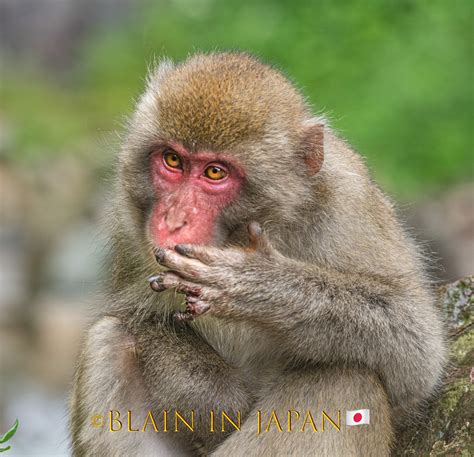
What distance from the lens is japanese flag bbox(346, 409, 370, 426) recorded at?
5.38 m

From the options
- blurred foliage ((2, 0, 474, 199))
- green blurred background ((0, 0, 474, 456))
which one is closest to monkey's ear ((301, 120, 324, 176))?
green blurred background ((0, 0, 474, 456))

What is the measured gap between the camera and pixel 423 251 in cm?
659

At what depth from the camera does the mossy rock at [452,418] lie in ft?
18.5

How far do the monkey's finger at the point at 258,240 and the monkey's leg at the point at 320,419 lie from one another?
681 mm

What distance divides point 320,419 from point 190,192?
4.08ft

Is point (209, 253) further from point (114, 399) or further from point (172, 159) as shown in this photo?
point (114, 399)

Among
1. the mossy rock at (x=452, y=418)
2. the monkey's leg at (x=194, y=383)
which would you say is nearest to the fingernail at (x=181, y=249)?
the monkey's leg at (x=194, y=383)

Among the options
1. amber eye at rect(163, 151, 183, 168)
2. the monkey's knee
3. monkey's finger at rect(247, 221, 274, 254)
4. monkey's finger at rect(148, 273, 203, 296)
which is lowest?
the monkey's knee

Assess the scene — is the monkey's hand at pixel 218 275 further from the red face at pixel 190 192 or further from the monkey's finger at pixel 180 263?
the red face at pixel 190 192

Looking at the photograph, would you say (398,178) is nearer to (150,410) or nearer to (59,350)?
(59,350)

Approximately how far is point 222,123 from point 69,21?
14.4 meters

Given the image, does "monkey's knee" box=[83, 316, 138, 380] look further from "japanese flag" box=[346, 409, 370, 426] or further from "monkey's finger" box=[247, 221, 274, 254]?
"japanese flag" box=[346, 409, 370, 426]

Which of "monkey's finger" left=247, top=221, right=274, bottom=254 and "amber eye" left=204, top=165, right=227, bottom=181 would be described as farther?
"amber eye" left=204, top=165, right=227, bottom=181

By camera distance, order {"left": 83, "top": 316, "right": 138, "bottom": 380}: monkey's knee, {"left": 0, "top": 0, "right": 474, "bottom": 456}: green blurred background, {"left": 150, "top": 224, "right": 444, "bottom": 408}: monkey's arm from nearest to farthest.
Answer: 1. {"left": 150, "top": 224, "right": 444, "bottom": 408}: monkey's arm
2. {"left": 83, "top": 316, "right": 138, "bottom": 380}: monkey's knee
3. {"left": 0, "top": 0, "right": 474, "bottom": 456}: green blurred background
